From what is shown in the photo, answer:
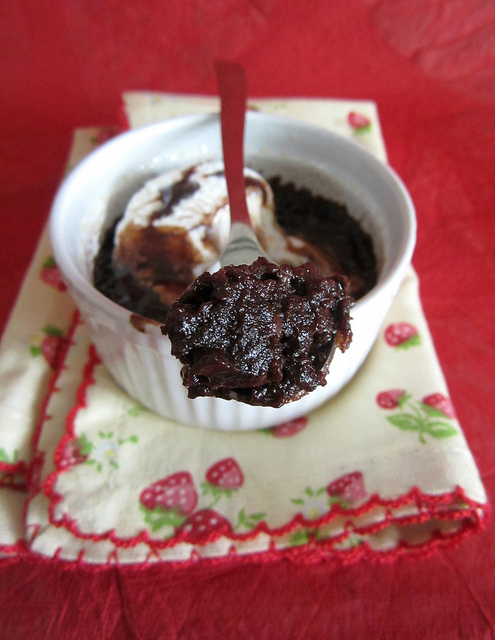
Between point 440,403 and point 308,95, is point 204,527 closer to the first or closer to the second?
point 440,403

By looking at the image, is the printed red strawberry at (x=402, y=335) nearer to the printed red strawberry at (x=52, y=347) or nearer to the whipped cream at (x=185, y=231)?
the whipped cream at (x=185, y=231)

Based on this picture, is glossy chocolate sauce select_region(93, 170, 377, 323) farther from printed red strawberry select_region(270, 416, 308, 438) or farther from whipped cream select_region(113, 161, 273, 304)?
printed red strawberry select_region(270, 416, 308, 438)

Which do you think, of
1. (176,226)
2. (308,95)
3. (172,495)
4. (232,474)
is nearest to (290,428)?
(232,474)

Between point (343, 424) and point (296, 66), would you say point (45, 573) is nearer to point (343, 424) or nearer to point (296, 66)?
point (343, 424)

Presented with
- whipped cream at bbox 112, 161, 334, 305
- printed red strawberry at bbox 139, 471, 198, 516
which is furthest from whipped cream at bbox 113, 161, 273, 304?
printed red strawberry at bbox 139, 471, 198, 516

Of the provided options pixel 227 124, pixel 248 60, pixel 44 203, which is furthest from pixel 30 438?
pixel 248 60
